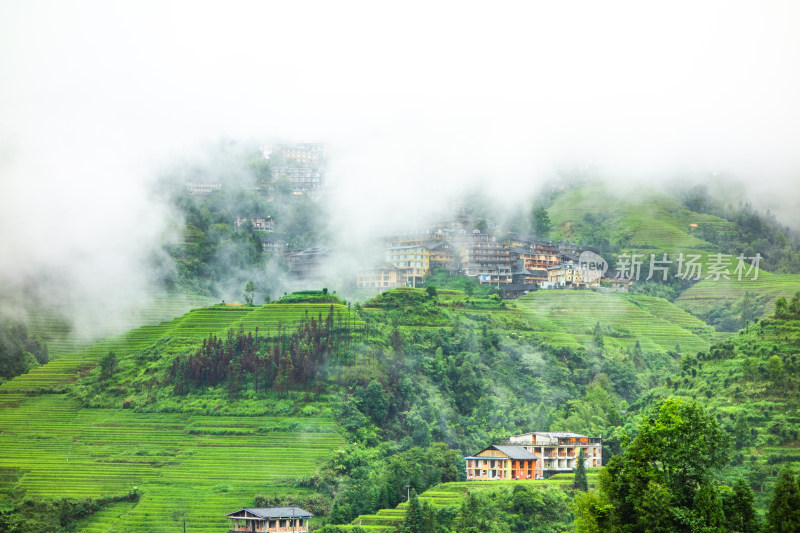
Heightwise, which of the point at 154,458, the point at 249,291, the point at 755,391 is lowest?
the point at 154,458

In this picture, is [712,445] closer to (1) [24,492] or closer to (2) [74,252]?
(1) [24,492]

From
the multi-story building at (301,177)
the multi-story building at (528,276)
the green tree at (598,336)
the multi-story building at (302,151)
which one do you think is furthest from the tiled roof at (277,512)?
the multi-story building at (302,151)

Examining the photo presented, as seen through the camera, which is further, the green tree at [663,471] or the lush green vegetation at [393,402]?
the lush green vegetation at [393,402]

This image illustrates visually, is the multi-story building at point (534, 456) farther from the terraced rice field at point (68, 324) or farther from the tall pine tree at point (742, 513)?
the terraced rice field at point (68, 324)

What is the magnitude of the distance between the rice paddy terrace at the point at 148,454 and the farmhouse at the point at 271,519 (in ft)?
7.00

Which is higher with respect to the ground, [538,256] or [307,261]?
[538,256]

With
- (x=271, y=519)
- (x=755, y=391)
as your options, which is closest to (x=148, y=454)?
(x=271, y=519)

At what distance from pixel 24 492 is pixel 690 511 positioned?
3529 cm

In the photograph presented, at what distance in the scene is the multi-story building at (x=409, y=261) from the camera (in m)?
79.4

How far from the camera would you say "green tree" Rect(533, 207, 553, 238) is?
88.4m

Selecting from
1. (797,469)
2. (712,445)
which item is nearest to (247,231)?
(797,469)

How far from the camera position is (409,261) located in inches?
3147

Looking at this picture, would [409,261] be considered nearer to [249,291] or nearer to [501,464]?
[249,291]

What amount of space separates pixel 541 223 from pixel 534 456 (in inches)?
1419
